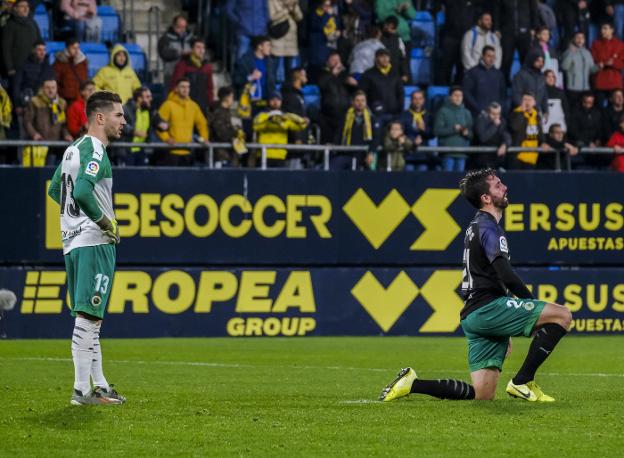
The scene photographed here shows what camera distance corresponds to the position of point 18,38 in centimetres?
2008

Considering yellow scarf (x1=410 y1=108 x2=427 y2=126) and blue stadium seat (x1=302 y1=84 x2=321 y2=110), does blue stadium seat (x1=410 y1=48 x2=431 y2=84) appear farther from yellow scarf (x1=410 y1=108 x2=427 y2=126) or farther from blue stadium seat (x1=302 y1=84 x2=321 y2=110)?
yellow scarf (x1=410 y1=108 x2=427 y2=126)

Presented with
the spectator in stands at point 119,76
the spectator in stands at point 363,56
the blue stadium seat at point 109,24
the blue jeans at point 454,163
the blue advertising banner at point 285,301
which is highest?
the blue stadium seat at point 109,24

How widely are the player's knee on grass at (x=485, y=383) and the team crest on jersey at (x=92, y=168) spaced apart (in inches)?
127

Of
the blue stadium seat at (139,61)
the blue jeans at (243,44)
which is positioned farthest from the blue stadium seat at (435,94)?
the blue stadium seat at (139,61)

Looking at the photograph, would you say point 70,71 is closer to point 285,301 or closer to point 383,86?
point 285,301

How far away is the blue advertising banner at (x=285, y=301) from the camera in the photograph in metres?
19.1

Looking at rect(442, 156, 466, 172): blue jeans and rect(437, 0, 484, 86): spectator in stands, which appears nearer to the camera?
rect(442, 156, 466, 172): blue jeans

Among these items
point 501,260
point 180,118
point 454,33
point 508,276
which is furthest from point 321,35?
point 508,276

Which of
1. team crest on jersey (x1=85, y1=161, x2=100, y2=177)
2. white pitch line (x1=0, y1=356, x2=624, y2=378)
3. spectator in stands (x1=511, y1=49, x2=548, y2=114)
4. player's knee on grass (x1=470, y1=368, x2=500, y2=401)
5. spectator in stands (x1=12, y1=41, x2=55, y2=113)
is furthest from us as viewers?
spectator in stands (x1=511, y1=49, x2=548, y2=114)

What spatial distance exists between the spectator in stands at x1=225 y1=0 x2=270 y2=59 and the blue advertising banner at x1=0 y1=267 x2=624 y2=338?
166 inches

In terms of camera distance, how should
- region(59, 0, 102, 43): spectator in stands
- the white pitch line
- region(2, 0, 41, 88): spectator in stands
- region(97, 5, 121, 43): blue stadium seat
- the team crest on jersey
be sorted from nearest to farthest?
the team crest on jersey
the white pitch line
region(2, 0, 41, 88): spectator in stands
region(59, 0, 102, 43): spectator in stands
region(97, 5, 121, 43): blue stadium seat

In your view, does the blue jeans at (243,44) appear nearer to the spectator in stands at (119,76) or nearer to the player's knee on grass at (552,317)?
the spectator in stands at (119,76)

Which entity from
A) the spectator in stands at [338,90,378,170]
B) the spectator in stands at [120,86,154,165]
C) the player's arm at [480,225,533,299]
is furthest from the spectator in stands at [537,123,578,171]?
the player's arm at [480,225,533,299]

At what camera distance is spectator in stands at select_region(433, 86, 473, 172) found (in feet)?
68.2
